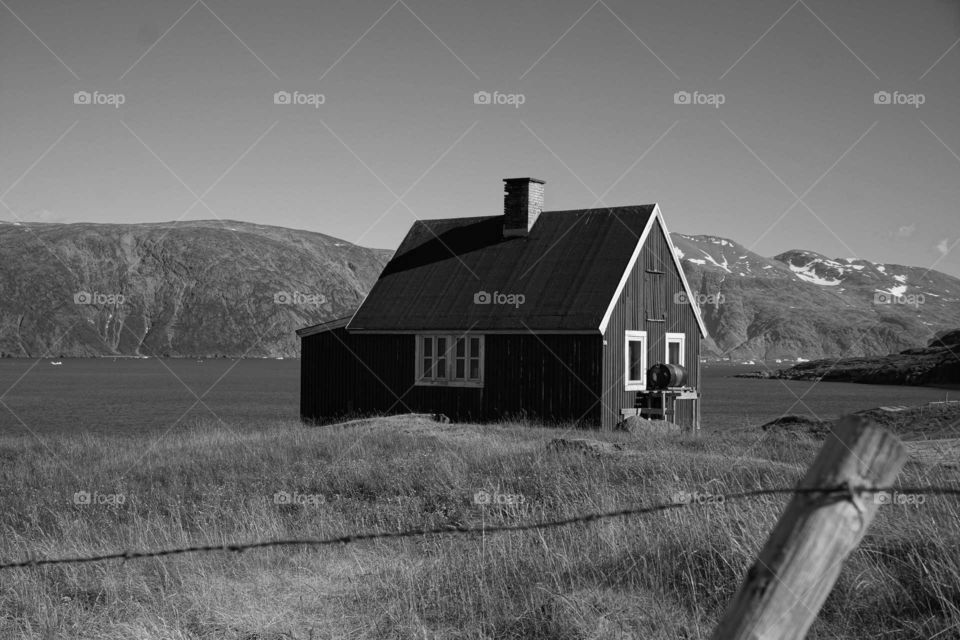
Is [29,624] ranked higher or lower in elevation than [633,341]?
lower

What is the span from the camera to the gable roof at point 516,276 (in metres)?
27.7

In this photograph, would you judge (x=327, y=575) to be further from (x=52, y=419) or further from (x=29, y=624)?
(x=52, y=419)

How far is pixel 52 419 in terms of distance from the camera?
5319 cm

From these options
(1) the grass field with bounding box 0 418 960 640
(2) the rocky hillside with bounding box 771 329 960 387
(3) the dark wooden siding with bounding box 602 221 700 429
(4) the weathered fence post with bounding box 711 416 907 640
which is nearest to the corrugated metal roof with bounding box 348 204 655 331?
(3) the dark wooden siding with bounding box 602 221 700 429

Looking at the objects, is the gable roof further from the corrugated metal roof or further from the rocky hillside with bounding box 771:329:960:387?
the rocky hillside with bounding box 771:329:960:387

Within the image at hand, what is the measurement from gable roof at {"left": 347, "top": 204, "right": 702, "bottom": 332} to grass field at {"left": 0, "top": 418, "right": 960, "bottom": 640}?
13030 mm

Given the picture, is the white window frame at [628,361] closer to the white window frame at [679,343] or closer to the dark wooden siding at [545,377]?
the white window frame at [679,343]

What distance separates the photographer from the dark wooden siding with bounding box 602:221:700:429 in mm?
27188

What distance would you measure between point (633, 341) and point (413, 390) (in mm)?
6945

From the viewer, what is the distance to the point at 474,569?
7.82 metres

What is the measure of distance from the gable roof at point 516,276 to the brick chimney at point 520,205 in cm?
28

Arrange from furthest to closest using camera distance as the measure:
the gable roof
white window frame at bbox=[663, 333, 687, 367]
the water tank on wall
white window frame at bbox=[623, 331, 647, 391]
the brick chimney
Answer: the brick chimney < white window frame at bbox=[663, 333, 687, 367] < the water tank on wall < white window frame at bbox=[623, 331, 647, 391] < the gable roof

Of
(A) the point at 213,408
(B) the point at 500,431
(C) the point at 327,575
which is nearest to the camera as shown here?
(C) the point at 327,575

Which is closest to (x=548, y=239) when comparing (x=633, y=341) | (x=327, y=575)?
(x=633, y=341)
